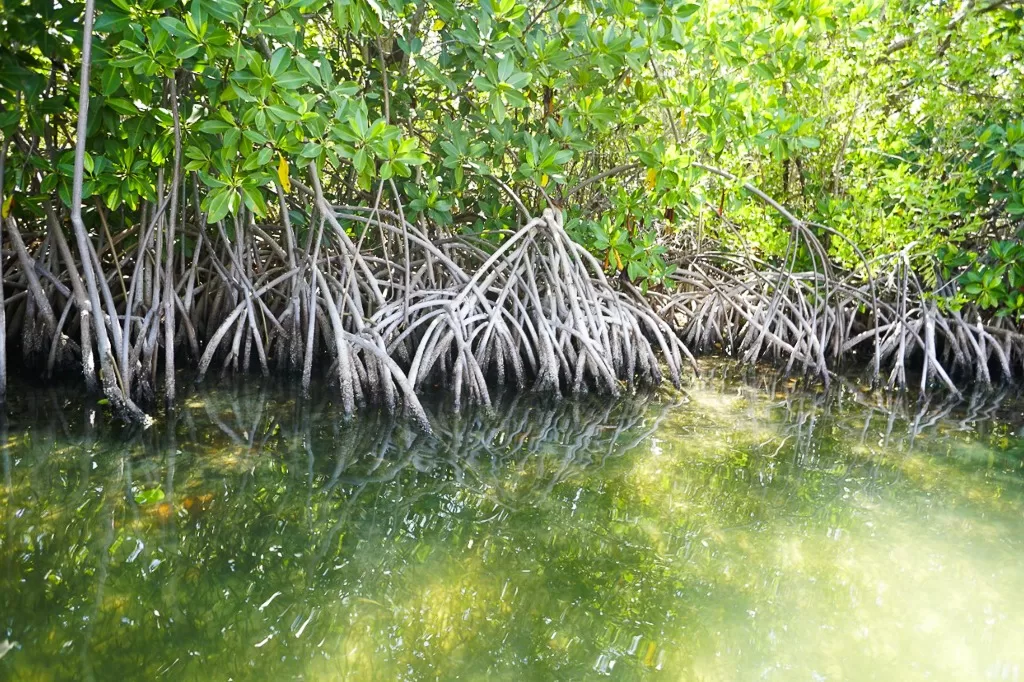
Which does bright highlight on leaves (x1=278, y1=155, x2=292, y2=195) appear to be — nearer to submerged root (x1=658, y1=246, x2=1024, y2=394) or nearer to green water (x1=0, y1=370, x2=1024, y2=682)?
green water (x1=0, y1=370, x2=1024, y2=682)

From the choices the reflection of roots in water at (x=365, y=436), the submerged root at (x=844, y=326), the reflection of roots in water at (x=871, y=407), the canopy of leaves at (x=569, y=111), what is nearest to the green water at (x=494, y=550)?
the reflection of roots in water at (x=365, y=436)

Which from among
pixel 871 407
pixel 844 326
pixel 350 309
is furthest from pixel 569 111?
pixel 844 326

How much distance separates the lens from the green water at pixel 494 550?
1710mm

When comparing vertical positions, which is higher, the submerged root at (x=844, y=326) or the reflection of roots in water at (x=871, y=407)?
the submerged root at (x=844, y=326)

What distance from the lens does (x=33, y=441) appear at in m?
2.84

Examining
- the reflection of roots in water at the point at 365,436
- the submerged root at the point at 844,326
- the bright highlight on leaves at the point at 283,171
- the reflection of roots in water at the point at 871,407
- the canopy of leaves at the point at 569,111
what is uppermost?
the canopy of leaves at the point at 569,111

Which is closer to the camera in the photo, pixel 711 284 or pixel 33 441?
pixel 33 441

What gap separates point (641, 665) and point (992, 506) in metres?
1.74

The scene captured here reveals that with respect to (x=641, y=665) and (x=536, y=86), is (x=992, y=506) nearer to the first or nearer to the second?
(x=641, y=665)

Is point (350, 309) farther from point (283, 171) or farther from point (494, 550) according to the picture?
point (494, 550)

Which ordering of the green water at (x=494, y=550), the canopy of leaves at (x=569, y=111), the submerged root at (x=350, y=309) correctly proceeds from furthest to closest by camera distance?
1. the submerged root at (x=350, y=309)
2. the canopy of leaves at (x=569, y=111)
3. the green water at (x=494, y=550)

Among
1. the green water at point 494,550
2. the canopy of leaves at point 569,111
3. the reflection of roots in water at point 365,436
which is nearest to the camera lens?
the green water at point 494,550

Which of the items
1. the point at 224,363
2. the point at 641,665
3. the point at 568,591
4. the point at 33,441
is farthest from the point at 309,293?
the point at 641,665

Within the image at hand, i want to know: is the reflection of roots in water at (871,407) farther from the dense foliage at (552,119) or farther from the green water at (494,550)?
the dense foliage at (552,119)
